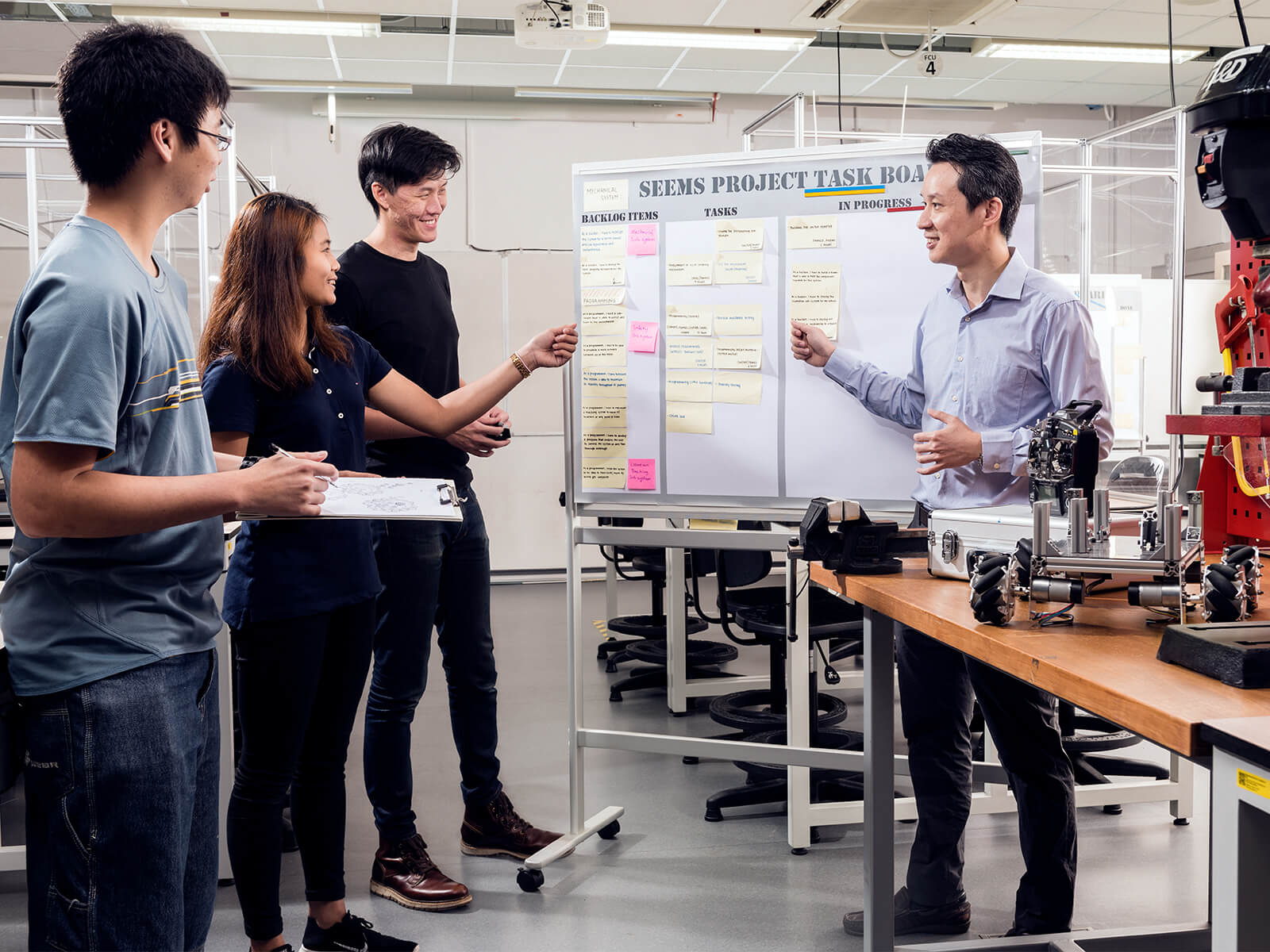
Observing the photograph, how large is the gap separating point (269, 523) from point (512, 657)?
312cm

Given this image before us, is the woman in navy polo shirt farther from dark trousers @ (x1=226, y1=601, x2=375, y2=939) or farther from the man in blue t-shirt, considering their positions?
the man in blue t-shirt

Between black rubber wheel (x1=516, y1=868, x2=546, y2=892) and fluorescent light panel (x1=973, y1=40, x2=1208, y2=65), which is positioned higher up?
fluorescent light panel (x1=973, y1=40, x2=1208, y2=65)

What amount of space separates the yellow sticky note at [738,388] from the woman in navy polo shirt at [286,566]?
3.04 feet

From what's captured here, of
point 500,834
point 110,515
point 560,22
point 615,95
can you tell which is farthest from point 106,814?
point 615,95

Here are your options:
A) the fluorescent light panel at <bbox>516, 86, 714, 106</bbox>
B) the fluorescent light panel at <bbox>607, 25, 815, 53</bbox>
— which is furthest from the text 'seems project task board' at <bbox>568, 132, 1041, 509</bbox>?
the fluorescent light panel at <bbox>516, 86, 714, 106</bbox>

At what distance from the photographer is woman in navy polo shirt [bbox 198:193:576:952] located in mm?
1725

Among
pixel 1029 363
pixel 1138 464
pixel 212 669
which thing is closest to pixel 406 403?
pixel 212 669

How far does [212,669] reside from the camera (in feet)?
4.25

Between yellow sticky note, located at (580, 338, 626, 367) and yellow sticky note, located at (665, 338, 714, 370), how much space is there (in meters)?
0.12

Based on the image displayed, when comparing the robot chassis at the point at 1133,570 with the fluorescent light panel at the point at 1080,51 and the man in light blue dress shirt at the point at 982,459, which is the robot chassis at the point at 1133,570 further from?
the fluorescent light panel at the point at 1080,51

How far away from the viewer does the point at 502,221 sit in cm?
676

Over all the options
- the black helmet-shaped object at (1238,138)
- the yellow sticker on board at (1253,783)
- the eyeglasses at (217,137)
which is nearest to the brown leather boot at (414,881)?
the eyeglasses at (217,137)

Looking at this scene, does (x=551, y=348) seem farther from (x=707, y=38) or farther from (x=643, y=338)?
(x=707, y=38)

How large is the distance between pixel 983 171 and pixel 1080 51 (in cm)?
504
